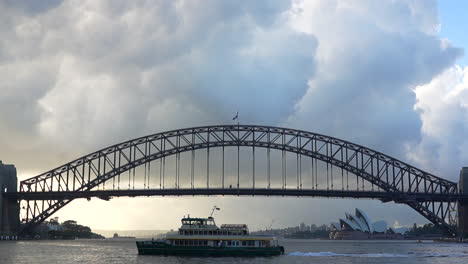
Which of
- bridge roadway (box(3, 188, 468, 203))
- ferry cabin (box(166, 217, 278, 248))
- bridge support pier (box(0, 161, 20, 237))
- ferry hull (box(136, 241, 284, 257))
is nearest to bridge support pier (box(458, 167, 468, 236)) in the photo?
bridge roadway (box(3, 188, 468, 203))

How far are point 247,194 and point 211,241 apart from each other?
3861 centimetres

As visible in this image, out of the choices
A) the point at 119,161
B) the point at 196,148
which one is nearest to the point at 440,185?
the point at 196,148

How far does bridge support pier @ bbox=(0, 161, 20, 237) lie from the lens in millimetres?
125688

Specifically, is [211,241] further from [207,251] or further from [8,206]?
[8,206]

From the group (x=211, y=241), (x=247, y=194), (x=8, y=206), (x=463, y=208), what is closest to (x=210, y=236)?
(x=211, y=241)

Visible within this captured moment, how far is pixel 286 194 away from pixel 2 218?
5243 centimetres

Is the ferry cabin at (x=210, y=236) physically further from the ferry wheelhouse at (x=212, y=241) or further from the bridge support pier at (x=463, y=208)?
the bridge support pier at (x=463, y=208)

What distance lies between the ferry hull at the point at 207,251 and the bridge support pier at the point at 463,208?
57097 millimetres

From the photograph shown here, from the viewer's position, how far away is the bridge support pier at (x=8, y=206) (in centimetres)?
12569

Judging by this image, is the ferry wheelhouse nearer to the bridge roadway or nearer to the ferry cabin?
the ferry cabin

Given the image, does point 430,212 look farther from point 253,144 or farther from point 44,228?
point 44,228

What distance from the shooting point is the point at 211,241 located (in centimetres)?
7912

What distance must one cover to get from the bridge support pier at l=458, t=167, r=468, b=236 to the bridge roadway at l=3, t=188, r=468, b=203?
2.47 m

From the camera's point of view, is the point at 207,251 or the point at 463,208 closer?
the point at 207,251
